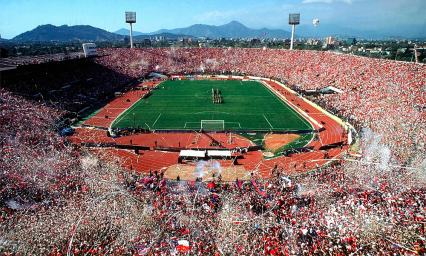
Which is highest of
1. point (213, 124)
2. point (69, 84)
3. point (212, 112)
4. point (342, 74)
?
point (342, 74)

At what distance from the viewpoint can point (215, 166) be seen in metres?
22.5

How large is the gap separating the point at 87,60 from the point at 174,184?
166 feet

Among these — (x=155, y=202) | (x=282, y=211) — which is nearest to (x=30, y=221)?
(x=155, y=202)

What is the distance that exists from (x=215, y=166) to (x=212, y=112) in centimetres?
1842

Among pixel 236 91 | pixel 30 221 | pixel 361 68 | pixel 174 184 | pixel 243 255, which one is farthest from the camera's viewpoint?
pixel 236 91

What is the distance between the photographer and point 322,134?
3009 centimetres

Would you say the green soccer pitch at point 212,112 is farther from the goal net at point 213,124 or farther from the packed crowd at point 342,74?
the packed crowd at point 342,74

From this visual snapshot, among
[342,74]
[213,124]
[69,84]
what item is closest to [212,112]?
[213,124]

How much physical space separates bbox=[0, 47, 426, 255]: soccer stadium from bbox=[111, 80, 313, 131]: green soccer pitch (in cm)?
35

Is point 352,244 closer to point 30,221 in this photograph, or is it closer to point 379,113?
point 30,221

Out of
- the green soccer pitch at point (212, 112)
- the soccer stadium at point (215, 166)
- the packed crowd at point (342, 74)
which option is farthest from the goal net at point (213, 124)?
the packed crowd at point (342, 74)

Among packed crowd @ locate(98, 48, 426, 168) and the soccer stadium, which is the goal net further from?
packed crowd @ locate(98, 48, 426, 168)

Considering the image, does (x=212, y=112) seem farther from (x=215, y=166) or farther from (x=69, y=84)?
(x=69, y=84)

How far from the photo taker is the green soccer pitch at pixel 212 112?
33719 millimetres
